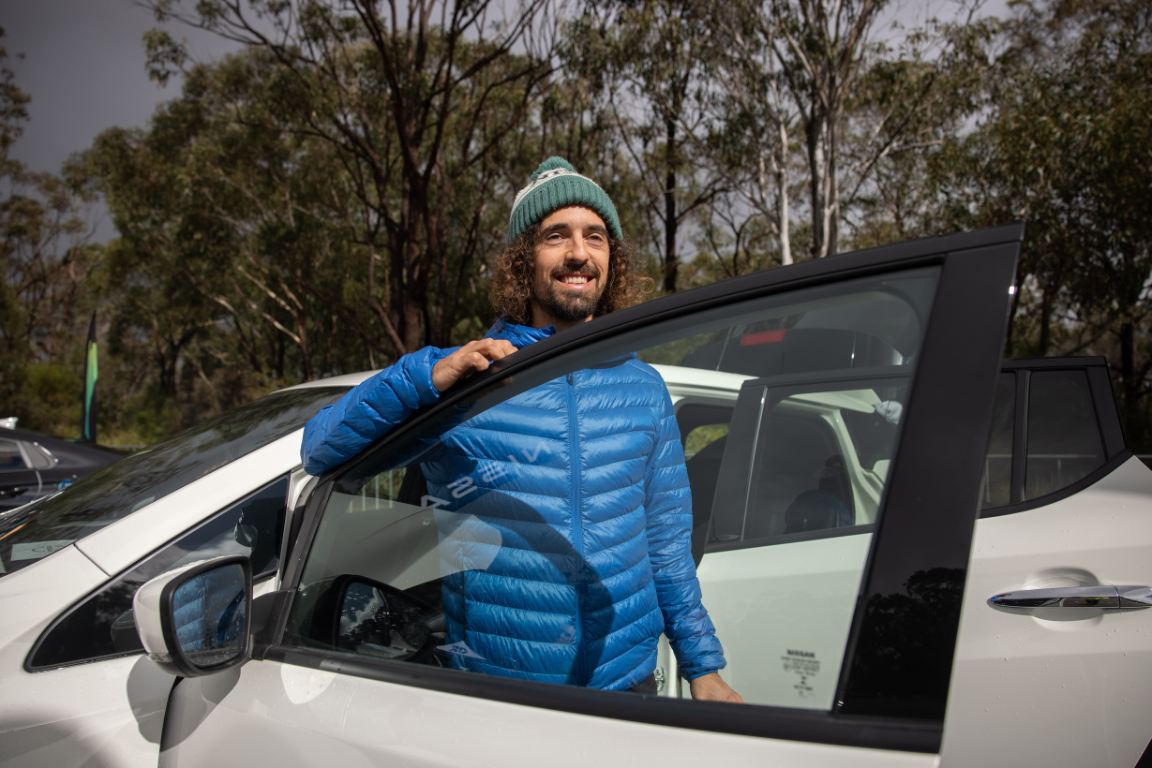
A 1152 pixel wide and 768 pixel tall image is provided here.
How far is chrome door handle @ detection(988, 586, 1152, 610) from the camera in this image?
1.35 metres

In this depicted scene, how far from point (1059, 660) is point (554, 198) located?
140cm

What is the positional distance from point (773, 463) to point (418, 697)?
87 cm

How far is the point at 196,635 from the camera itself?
109 centimetres

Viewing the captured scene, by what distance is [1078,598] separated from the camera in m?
1.38

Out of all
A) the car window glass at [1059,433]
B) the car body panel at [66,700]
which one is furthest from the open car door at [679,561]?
the car window glass at [1059,433]

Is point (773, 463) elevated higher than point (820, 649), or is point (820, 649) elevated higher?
point (773, 463)

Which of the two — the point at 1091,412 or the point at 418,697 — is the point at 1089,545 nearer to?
the point at 1091,412

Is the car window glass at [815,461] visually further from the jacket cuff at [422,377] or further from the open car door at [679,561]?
the jacket cuff at [422,377]

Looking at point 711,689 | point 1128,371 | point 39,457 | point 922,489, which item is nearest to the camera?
point 922,489

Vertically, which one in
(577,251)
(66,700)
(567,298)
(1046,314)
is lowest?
(66,700)

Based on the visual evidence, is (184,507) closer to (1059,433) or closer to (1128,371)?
(1059,433)

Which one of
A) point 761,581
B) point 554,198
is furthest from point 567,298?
point 761,581

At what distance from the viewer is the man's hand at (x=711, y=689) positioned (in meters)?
0.99

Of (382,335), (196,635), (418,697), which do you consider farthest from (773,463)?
(382,335)
